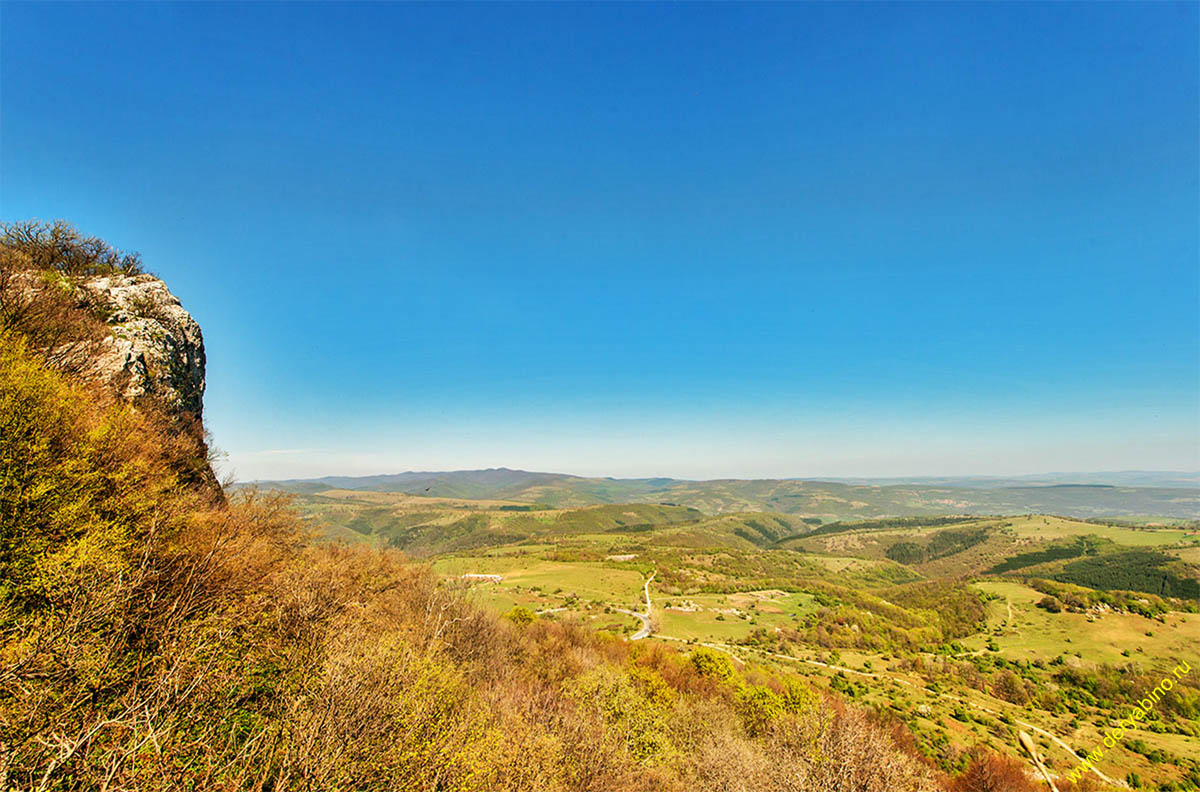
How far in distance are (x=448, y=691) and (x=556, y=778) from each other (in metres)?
7.65

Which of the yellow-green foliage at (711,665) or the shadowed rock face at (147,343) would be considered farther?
the yellow-green foliage at (711,665)

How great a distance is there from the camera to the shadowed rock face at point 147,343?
2453 centimetres

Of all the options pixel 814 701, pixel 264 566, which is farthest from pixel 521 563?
pixel 264 566

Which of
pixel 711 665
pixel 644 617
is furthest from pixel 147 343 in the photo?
pixel 644 617

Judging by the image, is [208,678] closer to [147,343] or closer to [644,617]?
[147,343]

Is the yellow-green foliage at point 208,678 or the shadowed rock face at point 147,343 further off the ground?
the shadowed rock face at point 147,343

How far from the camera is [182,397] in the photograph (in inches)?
1249

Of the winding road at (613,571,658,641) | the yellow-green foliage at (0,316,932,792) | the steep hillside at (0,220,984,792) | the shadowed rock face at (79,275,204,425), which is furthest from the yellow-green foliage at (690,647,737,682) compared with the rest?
the shadowed rock face at (79,275,204,425)

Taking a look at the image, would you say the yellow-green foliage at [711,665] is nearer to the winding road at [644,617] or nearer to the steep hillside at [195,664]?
the steep hillside at [195,664]

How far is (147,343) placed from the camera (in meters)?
27.8

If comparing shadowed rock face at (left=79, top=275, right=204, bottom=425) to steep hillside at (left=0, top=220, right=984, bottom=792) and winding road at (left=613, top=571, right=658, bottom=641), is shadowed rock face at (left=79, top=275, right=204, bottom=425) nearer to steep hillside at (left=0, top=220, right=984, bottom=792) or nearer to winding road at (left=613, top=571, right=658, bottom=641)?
steep hillside at (left=0, top=220, right=984, bottom=792)

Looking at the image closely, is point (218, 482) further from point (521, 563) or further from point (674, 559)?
point (674, 559)

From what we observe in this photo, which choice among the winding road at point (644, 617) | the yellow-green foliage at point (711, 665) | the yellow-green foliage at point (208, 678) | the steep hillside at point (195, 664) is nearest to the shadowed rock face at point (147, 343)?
the steep hillside at point (195, 664)

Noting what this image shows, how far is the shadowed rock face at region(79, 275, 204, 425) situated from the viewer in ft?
80.5
